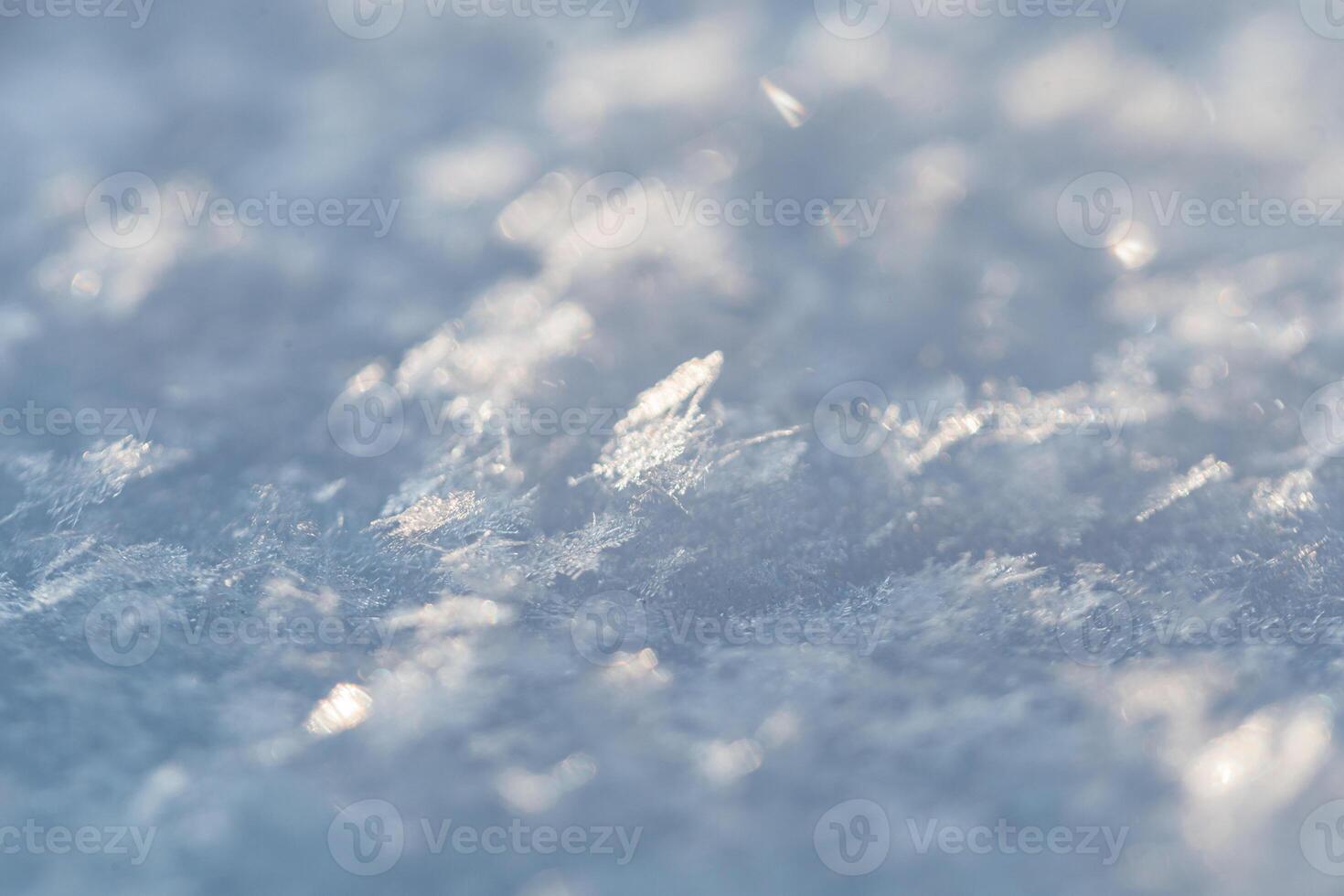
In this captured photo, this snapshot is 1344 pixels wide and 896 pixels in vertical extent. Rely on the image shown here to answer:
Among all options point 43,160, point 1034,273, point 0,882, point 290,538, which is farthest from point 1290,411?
point 0,882

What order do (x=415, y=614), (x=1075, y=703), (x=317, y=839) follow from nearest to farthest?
(x=415, y=614) < (x=1075, y=703) < (x=317, y=839)

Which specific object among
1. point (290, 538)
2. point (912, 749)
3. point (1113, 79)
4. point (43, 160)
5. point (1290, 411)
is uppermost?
point (43, 160)

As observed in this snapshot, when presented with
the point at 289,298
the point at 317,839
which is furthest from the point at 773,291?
the point at 317,839

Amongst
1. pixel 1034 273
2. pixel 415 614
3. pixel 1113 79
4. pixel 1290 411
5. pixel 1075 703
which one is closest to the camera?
pixel 1113 79

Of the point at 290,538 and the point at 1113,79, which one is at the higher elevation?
the point at 1113,79

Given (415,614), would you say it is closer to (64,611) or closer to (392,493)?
(392,493)

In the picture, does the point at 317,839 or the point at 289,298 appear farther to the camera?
the point at 317,839
